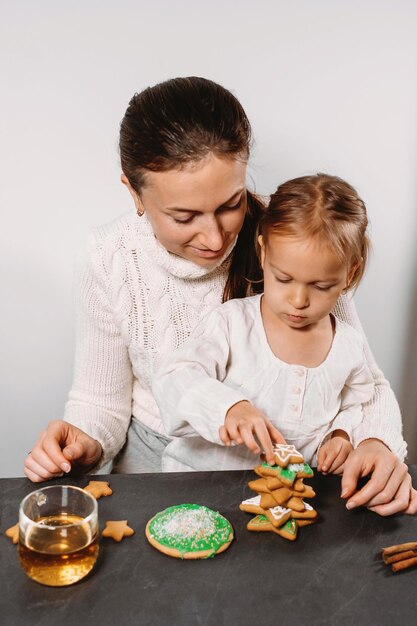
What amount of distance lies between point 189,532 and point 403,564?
306mm

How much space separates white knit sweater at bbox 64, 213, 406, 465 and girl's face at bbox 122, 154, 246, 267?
0.51 feet

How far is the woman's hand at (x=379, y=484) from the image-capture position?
1.16 metres

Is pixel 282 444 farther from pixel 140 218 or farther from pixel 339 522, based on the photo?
pixel 140 218

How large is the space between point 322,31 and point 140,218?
0.83m

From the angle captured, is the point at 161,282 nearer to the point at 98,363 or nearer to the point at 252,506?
the point at 98,363

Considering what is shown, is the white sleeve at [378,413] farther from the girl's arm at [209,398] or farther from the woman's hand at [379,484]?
the girl's arm at [209,398]

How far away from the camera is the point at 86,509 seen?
1.05 meters

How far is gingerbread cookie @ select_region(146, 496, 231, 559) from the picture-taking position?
3.37 feet

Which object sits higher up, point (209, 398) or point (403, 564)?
point (209, 398)

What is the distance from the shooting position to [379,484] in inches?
46.3

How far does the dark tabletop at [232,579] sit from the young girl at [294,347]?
0.20 meters

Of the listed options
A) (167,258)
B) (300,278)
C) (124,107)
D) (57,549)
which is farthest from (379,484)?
(124,107)

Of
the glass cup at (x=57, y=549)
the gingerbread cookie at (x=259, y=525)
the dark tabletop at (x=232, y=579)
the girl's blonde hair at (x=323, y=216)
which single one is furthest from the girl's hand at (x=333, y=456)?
the glass cup at (x=57, y=549)

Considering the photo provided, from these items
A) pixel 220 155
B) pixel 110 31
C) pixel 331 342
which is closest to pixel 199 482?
pixel 331 342
